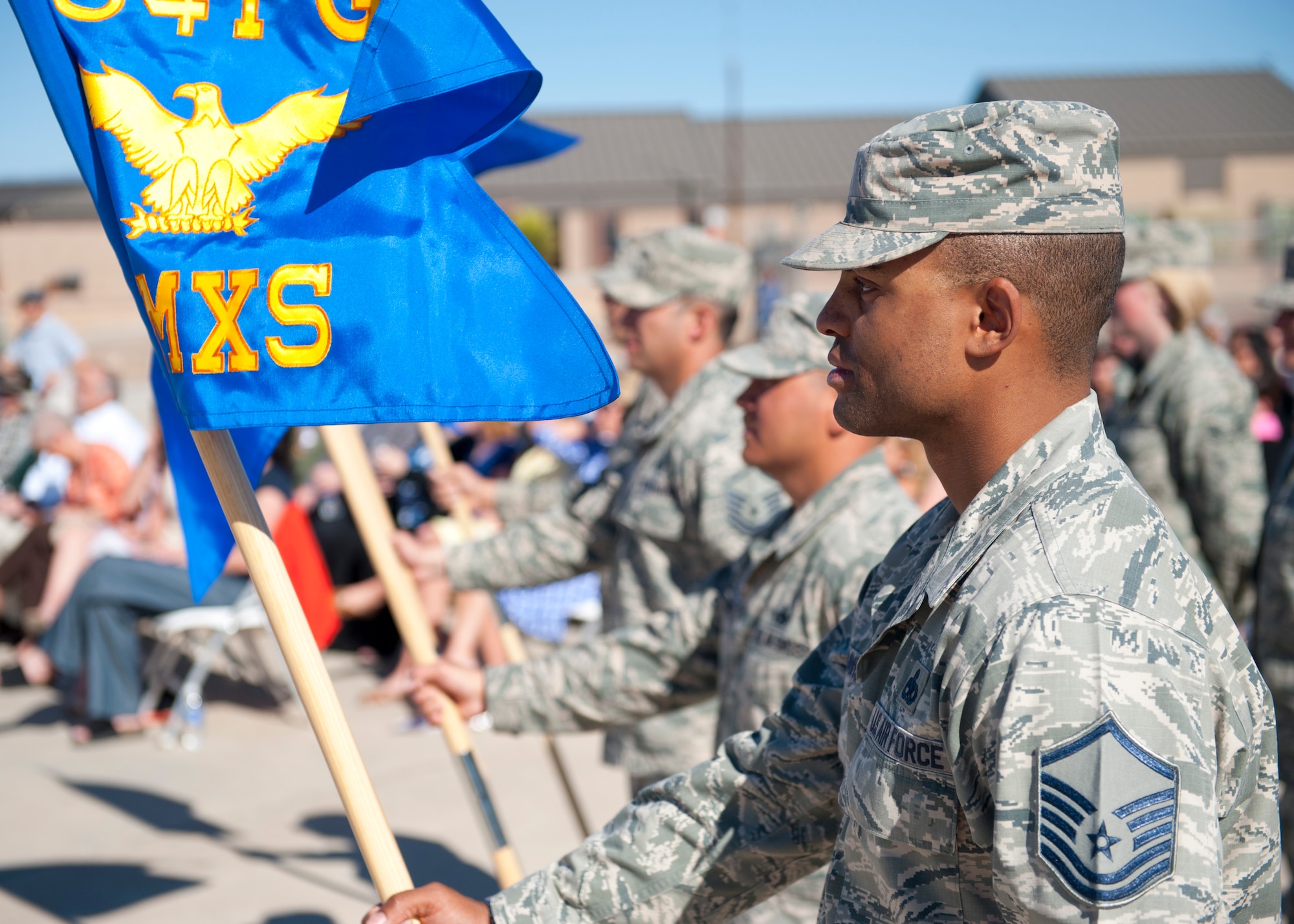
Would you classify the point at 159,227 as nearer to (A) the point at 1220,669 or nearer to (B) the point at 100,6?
(B) the point at 100,6

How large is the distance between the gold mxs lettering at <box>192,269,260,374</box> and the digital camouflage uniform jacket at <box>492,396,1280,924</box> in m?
1.05

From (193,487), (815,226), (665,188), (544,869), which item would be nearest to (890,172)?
(544,869)

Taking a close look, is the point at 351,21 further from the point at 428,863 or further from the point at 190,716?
the point at 190,716

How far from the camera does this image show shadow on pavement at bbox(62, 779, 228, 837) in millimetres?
5039

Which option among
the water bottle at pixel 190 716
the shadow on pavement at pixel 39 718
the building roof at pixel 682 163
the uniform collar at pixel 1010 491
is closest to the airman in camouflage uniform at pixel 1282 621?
the uniform collar at pixel 1010 491

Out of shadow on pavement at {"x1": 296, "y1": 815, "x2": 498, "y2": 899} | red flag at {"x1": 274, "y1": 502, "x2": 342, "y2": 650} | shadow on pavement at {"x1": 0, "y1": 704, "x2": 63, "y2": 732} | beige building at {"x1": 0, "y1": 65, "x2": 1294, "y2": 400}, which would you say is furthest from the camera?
beige building at {"x1": 0, "y1": 65, "x2": 1294, "y2": 400}

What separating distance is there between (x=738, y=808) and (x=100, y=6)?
1.67m

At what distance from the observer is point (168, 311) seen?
183 centimetres

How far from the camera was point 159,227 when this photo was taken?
184 cm

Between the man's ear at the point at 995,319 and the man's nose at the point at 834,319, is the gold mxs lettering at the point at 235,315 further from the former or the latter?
the man's ear at the point at 995,319

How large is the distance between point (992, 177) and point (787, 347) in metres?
1.36

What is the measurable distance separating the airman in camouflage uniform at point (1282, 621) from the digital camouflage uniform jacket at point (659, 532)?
1.42 m

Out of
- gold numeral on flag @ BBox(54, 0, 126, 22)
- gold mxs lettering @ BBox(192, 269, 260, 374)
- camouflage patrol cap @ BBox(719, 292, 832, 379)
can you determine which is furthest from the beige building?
gold mxs lettering @ BBox(192, 269, 260, 374)

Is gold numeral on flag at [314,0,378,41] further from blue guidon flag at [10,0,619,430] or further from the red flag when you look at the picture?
the red flag
